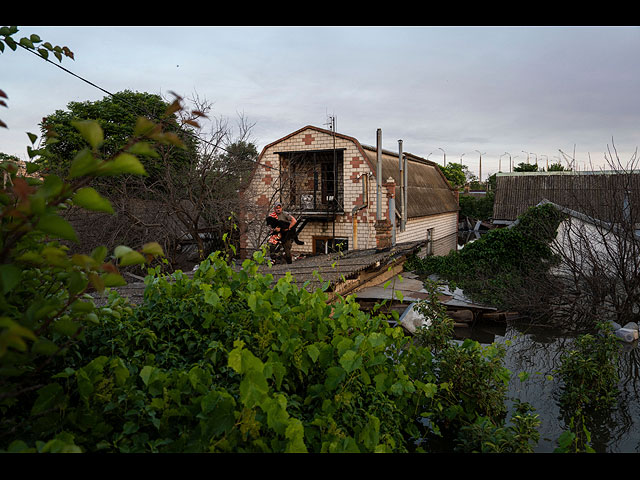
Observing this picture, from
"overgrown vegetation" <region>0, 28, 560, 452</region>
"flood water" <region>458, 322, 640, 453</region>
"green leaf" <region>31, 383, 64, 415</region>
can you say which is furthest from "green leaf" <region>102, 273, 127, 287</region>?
"flood water" <region>458, 322, 640, 453</region>

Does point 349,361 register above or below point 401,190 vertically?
below

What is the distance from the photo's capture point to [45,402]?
58.5 inches

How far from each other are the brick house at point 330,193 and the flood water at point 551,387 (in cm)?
750

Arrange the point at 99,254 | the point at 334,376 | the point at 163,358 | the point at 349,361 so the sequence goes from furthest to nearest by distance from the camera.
Result: the point at 163,358, the point at 334,376, the point at 349,361, the point at 99,254

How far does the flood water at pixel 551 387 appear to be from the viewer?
5352mm

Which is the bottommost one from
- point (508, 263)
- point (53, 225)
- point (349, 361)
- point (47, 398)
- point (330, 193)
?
point (508, 263)

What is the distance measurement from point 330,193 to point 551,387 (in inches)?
568

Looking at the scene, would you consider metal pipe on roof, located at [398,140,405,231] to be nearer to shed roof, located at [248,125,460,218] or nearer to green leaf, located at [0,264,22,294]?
shed roof, located at [248,125,460,218]

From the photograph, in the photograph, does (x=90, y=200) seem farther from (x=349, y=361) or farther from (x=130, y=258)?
(x=349, y=361)

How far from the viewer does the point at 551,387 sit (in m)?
6.99

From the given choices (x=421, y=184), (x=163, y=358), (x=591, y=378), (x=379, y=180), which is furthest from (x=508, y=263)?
(x=163, y=358)

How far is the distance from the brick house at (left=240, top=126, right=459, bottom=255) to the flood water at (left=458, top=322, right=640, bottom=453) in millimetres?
7498

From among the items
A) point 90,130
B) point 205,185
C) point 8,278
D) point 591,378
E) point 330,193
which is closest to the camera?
point 8,278
